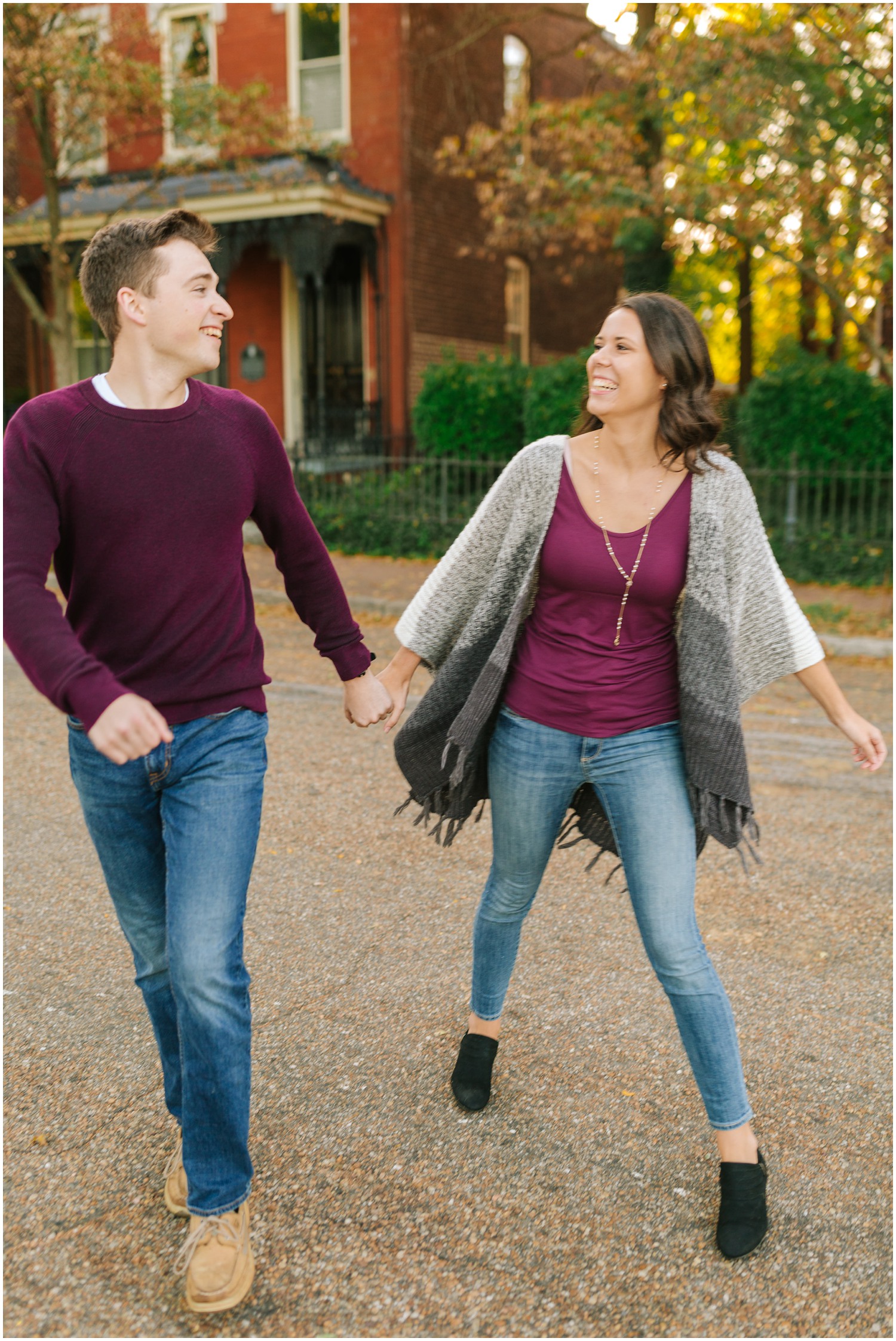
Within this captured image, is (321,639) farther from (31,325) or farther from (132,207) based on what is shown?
(31,325)

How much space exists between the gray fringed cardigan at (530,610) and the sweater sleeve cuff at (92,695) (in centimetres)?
98

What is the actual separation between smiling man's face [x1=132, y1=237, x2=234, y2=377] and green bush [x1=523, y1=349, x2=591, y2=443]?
1135 centimetres

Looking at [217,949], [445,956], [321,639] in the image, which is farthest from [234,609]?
[445,956]

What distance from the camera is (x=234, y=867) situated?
95.5 inches

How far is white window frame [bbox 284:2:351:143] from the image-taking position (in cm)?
1711

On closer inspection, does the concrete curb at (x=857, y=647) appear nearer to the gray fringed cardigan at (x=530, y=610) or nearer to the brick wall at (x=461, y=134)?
the gray fringed cardigan at (x=530, y=610)

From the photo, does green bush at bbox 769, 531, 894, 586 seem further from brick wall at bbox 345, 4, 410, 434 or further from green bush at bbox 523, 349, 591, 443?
brick wall at bbox 345, 4, 410, 434

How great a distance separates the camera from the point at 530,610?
Result: 2.91m

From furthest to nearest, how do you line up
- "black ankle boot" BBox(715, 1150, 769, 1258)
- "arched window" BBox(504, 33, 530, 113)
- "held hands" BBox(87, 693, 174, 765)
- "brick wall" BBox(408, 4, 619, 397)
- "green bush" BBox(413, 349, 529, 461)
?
1. "arched window" BBox(504, 33, 530, 113)
2. "brick wall" BBox(408, 4, 619, 397)
3. "green bush" BBox(413, 349, 529, 461)
4. "black ankle boot" BBox(715, 1150, 769, 1258)
5. "held hands" BBox(87, 693, 174, 765)

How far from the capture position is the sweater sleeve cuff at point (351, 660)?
2863 mm

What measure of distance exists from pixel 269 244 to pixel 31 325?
546 centimetres

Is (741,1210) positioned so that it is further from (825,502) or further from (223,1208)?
(825,502)

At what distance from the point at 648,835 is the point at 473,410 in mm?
12160

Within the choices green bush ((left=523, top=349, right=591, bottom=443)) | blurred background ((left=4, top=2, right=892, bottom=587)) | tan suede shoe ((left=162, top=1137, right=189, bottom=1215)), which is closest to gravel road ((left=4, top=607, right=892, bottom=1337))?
tan suede shoe ((left=162, top=1137, right=189, bottom=1215))
